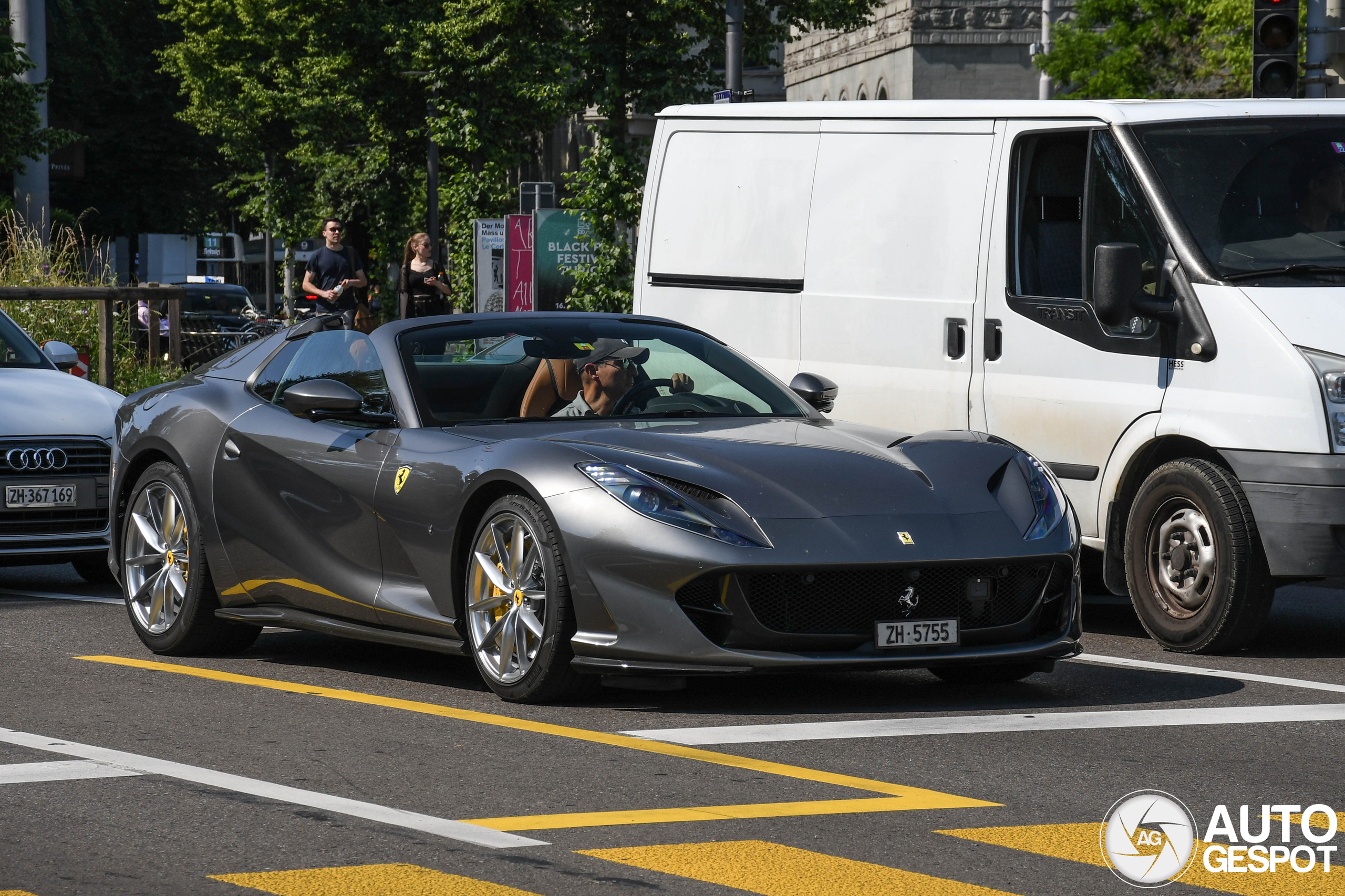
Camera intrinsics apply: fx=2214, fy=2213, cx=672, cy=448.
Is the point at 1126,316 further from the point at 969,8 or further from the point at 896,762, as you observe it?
the point at 969,8

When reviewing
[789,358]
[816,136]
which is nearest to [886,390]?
[789,358]

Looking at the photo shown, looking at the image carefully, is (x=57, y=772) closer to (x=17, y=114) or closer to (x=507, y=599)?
(x=507, y=599)

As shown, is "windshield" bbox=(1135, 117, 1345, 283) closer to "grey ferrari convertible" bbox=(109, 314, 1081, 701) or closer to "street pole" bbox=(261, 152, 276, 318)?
"grey ferrari convertible" bbox=(109, 314, 1081, 701)

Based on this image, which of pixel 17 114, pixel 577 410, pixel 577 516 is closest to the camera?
pixel 577 516

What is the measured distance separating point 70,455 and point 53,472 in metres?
0.13

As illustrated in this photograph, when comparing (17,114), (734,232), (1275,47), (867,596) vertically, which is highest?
(17,114)

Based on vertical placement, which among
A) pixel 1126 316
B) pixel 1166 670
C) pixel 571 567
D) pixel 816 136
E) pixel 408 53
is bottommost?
pixel 1166 670

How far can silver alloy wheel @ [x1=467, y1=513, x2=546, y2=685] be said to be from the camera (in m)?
7.06

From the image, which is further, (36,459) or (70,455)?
(70,455)

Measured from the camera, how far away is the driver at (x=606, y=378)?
25.8 ft

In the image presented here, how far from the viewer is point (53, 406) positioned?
432 inches

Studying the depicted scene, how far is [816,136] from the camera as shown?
34.6 feet

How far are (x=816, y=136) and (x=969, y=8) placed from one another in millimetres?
38912

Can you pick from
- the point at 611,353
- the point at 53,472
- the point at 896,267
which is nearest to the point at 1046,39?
the point at 896,267
